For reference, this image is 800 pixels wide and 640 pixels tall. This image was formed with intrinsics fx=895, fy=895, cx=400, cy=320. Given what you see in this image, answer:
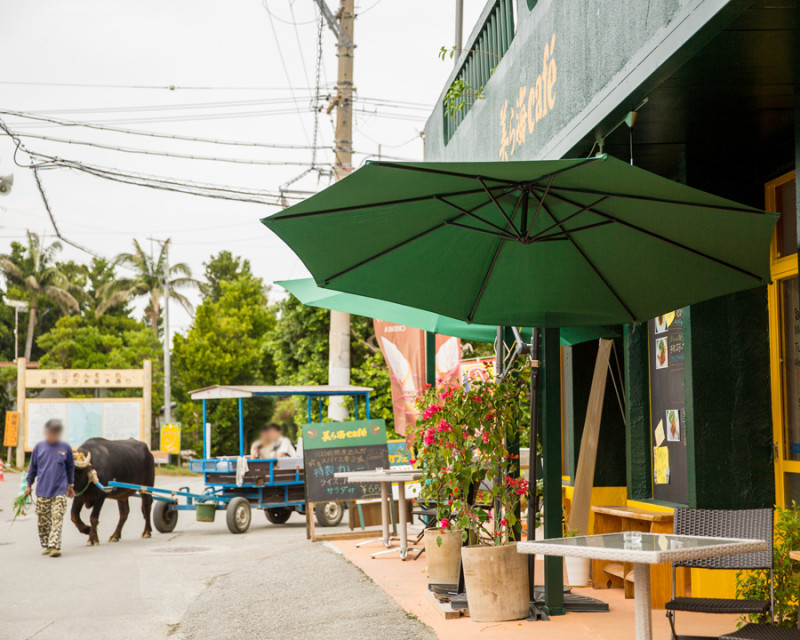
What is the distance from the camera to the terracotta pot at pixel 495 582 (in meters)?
6.36

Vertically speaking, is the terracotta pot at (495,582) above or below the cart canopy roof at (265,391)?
below

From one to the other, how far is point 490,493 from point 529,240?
2.21 m

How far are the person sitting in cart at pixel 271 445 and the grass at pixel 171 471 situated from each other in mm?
23135

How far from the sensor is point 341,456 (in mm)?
13508

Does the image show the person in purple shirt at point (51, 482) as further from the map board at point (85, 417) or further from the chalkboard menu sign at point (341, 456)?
the map board at point (85, 417)

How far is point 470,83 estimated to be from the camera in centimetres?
1101

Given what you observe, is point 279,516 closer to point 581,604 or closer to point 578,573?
point 578,573

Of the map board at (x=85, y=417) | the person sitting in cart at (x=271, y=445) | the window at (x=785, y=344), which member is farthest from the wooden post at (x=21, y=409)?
the window at (x=785, y=344)

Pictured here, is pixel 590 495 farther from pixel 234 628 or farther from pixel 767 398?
pixel 234 628

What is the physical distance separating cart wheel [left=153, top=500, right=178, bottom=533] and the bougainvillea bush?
9678 mm

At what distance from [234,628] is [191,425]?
39.6 meters

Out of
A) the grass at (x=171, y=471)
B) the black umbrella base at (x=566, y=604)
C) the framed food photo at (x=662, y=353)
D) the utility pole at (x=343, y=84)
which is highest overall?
the utility pole at (x=343, y=84)

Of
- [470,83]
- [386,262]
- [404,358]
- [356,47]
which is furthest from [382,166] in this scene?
[356,47]

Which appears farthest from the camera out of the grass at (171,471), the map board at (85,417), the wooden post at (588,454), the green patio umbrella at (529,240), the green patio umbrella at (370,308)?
the grass at (171,471)
